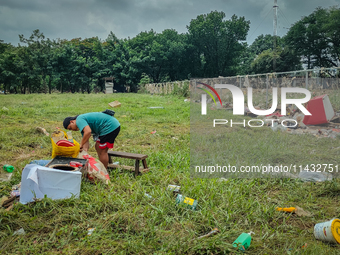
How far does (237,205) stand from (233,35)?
39.0 metres

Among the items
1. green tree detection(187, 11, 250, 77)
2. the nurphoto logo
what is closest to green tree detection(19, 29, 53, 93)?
green tree detection(187, 11, 250, 77)

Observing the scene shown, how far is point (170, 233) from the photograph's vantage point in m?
2.43

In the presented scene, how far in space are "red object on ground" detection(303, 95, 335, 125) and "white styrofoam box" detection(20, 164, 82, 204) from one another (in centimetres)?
606

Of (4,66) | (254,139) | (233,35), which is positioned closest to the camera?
(254,139)

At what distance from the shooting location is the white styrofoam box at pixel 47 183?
2.74 metres

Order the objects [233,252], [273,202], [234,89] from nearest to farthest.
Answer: [233,252], [273,202], [234,89]

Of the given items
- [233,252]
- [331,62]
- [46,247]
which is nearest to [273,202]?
[233,252]

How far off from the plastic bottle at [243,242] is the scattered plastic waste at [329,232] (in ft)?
2.10

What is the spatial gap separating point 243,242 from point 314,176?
6.33 feet

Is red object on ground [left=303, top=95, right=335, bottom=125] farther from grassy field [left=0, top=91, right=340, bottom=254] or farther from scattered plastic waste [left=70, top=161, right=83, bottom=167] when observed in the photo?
scattered plastic waste [left=70, top=161, right=83, bottom=167]

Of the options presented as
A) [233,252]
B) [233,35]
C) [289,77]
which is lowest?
[233,252]

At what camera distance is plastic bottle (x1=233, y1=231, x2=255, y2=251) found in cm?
225

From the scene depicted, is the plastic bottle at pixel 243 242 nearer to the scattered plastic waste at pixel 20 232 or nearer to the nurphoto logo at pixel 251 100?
the scattered plastic waste at pixel 20 232

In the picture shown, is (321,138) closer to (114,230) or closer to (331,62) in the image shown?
(114,230)
